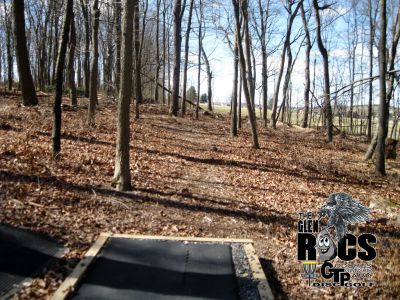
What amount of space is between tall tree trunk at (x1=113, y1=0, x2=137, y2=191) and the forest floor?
0.34 metres

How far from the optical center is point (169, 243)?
18.0 feet

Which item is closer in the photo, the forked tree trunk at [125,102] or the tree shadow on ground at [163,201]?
the forked tree trunk at [125,102]

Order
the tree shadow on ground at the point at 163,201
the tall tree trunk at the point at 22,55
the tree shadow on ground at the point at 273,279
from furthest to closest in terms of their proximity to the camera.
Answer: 1. the tall tree trunk at the point at 22,55
2. the tree shadow on ground at the point at 163,201
3. the tree shadow on ground at the point at 273,279

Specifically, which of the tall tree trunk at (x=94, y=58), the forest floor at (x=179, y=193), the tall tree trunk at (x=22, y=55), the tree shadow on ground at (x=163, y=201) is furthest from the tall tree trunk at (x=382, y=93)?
the tall tree trunk at (x=22, y=55)

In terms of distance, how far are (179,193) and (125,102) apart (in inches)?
86.6

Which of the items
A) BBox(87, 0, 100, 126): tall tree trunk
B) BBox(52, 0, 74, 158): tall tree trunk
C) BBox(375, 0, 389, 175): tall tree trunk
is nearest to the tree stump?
BBox(375, 0, 389, 175): tall tree trunk

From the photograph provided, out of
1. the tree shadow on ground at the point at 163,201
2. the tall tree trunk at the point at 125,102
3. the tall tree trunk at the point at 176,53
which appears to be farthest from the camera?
the tall tree trunk at the point at 176,53

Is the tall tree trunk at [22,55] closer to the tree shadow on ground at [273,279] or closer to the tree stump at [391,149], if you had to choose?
the tree shadow on ground at [273,279]

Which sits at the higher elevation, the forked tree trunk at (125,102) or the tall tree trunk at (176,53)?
the tall tree trunk at (176,53)

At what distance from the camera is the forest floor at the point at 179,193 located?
5.44 meters

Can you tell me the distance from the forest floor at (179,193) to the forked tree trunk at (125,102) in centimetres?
34

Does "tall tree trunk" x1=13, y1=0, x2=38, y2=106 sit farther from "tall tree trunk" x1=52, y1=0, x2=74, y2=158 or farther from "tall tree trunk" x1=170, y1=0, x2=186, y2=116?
"tall tree trunk" x1=170, y1=0, x2=186, y2=116

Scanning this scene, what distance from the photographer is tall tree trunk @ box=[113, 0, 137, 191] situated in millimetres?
6922

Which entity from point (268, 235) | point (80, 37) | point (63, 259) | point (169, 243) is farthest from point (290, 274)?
point (80, 37)
